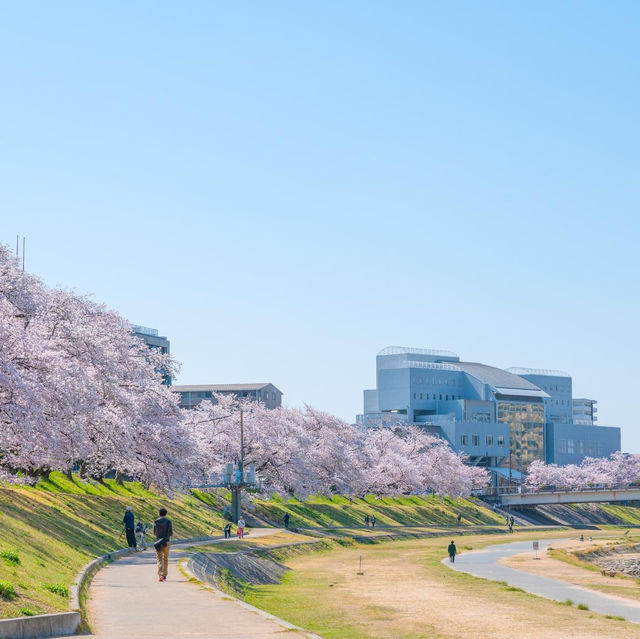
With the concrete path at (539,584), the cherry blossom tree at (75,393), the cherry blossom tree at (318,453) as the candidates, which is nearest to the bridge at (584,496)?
the cherry blossom tree at (318,453)

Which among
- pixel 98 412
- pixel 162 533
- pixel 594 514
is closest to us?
pixel 162 533

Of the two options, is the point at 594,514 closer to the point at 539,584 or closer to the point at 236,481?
the point at 236,481

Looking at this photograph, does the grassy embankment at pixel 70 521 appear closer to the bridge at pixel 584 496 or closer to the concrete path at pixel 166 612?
the concrete path at pixel 166 612

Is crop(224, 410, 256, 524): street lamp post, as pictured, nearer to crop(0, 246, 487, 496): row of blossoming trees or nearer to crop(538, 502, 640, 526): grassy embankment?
crop(0, 246, 487, 496): row of blossoming trees

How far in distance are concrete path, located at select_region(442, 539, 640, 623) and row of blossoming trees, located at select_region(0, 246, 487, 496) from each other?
19.1 m

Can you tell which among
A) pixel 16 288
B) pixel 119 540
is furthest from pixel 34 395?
pixel 119 540

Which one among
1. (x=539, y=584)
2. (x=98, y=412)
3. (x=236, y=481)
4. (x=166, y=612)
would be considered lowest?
(x=539, y=584)

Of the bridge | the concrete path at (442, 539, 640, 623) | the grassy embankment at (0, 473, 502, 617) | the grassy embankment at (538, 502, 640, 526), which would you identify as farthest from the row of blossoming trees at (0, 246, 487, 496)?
the grassy embankment at (538, 502, 640, 526)

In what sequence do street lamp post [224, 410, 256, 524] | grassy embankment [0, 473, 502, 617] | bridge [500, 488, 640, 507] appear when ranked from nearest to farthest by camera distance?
grassy embankment [0, 473, 502, 617], street lamp post [224, 410, 256, 524], bridge [500, 488, 640, 507]

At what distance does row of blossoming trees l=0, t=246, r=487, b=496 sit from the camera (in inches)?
1507

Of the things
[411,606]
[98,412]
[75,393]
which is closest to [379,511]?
[411,606]

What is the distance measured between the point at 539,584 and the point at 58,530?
29.1 m

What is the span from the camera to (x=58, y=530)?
4103 cm

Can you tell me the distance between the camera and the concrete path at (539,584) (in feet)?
154
